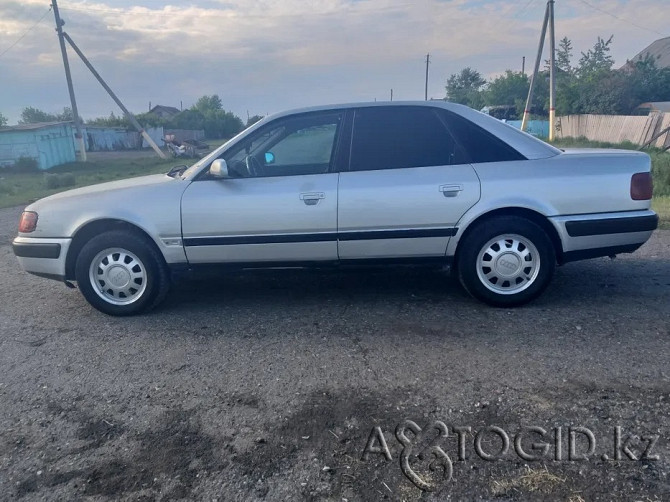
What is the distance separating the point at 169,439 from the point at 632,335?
3.17m

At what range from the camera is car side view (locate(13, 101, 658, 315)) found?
4.39 metres

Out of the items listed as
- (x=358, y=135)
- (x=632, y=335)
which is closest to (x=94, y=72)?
(x=358, y=135)

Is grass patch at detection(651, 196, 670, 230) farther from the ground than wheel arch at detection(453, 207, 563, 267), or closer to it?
closer to it

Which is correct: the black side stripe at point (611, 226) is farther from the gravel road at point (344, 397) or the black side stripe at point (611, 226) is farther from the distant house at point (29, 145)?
the distant house at point (29, 145)

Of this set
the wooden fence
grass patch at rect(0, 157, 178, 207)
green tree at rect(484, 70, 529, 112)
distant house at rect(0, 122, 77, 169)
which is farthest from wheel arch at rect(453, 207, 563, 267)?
green tree at rect(484, 70, 529, 112)

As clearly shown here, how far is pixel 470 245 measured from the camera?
4.47 meters

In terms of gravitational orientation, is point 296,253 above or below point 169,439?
above

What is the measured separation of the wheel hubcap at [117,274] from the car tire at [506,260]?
8.83 feet

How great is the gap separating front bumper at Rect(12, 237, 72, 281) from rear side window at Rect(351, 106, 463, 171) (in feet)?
8.40

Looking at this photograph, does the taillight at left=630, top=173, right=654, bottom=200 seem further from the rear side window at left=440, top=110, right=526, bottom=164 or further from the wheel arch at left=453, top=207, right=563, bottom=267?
the rear side window at left=440, top=110, right=526, bottom=164

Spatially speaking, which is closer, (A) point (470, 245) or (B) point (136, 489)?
(B) point (136, 489)

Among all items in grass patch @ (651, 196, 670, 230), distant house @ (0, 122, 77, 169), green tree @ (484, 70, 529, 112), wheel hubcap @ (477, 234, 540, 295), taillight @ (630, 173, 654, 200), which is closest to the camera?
taillight @ (630, 173, 654, 200)

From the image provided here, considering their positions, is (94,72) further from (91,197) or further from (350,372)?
(350,372)

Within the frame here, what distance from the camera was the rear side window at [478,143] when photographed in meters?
4.49
